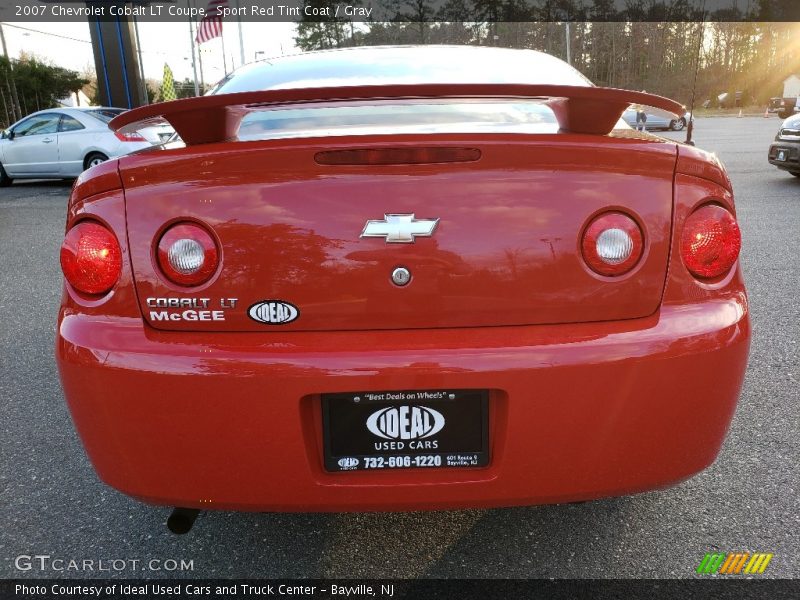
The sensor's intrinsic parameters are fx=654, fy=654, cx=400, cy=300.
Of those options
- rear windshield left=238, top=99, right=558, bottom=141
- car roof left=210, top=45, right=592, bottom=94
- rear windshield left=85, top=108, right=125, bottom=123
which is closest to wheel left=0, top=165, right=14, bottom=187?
rear windshield left=85, top=108, right=125, bottom=123

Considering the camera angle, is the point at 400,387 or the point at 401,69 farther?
the point at 401,69

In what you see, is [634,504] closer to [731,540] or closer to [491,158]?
[731,540]

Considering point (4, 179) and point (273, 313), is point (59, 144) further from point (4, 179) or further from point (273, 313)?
point (273, 313)

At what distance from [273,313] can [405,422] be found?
0.39m

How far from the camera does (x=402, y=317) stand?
1472 millimetres

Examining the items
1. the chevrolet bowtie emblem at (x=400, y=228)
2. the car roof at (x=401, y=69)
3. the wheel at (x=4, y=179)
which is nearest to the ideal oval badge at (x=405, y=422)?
the chevrolet bowtie emblem at (x=400, y=228)

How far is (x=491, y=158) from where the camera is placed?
1.47 meters

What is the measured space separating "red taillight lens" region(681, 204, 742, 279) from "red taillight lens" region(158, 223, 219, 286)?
3.60 feet

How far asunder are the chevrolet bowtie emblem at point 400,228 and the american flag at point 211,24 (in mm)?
19010

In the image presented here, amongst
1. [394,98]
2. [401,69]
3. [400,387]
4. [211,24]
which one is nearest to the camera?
[400,387]

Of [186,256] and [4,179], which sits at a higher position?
[186,256]

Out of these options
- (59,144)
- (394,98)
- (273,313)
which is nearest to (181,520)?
(273,313)

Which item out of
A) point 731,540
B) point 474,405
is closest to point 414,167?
point 474,405

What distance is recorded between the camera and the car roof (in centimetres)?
239
